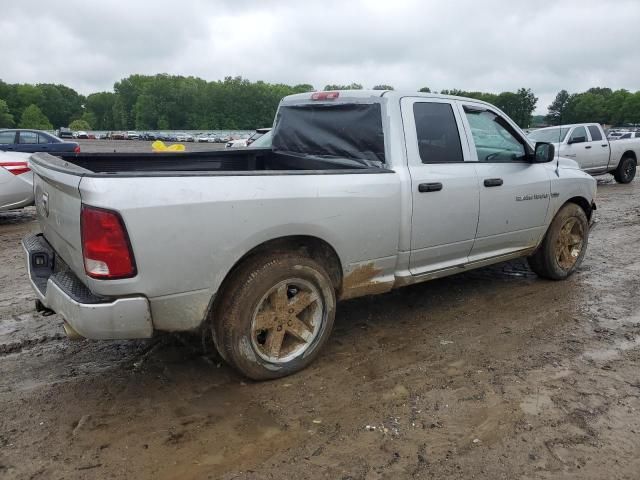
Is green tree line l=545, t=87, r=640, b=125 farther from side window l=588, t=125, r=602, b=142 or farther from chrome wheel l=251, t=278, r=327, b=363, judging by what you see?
chrome wheel l=251, t=278, r=327, b=363

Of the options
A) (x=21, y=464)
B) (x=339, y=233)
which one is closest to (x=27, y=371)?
(x=21, y=464)

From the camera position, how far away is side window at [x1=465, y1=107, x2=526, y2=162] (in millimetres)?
4574

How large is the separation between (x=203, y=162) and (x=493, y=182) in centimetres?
268

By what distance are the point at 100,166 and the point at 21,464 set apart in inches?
103

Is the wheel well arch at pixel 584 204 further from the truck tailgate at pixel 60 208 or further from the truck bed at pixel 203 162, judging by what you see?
the truck tailgate at pixel 60 208

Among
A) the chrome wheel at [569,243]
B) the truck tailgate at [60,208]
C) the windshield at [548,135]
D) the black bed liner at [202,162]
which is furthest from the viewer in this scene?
the windshield at [548,135]

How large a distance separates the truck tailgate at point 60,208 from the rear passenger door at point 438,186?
2238 mm

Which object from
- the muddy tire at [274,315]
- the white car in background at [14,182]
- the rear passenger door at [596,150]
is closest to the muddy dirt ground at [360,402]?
the muddy tire at [274,315]

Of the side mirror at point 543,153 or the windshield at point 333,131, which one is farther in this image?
the side mirror at point 543,153

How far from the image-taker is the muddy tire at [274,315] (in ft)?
10.6

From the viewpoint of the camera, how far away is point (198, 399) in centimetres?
328

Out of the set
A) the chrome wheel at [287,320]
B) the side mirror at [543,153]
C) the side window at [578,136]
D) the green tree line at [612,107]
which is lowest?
the chrome wheel at [287,320]

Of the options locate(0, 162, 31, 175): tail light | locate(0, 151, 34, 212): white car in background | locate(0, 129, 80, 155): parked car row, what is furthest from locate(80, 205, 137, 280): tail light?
locate(0, 129, 80, 155): parked car row

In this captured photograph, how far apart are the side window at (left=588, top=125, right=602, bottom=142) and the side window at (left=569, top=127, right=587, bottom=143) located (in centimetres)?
32
